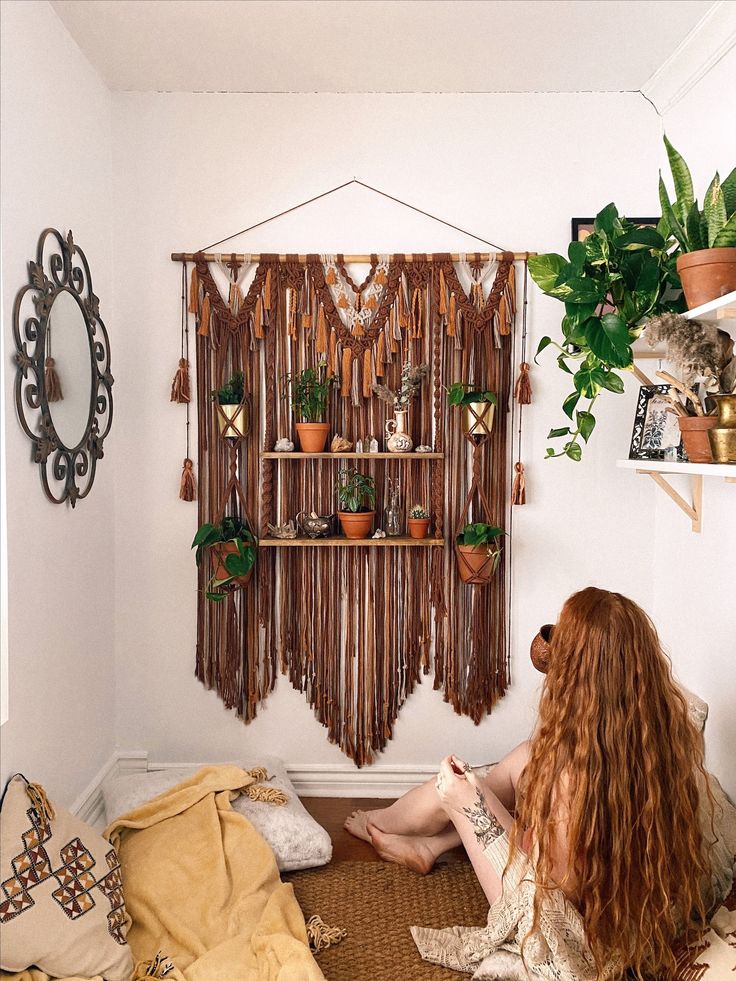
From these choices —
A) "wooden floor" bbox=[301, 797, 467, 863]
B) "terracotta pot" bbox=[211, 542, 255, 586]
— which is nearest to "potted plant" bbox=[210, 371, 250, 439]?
"terracotta pot" bbox=[211, 542, 255, 586]

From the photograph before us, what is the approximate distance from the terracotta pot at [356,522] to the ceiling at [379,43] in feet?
4.97

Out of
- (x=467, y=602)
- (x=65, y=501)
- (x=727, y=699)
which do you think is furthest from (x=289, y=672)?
(x=727, y=699)

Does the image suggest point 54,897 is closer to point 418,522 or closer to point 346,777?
point 346,777

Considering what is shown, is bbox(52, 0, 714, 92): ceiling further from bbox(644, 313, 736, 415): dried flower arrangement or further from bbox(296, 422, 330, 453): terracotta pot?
bbox(296, 422, 330, 453): terracotta pot

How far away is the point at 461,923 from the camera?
222 cm

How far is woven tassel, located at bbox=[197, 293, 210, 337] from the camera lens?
112 inches

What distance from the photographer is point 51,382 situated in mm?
2230

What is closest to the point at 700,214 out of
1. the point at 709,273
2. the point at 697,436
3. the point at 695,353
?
the point at 709,273

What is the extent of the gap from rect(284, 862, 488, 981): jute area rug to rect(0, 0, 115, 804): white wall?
86 cm

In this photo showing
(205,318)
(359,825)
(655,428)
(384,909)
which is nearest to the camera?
(384,909)

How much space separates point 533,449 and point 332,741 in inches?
52.4

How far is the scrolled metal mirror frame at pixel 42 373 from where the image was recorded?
6.88ft

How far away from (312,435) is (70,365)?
0.83 m

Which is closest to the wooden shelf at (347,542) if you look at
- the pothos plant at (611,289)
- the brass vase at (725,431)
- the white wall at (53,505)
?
the white wall at (53,505)
